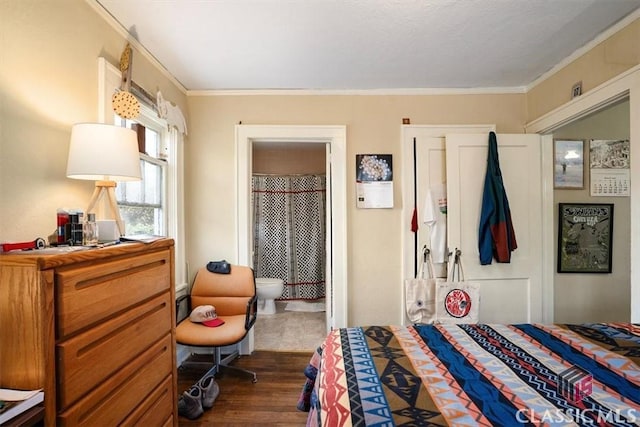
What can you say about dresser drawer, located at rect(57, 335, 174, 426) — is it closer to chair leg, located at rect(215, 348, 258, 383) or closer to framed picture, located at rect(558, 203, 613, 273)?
chair leg, located at rect(215, 348, 258, 383)

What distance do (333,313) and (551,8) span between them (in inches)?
104

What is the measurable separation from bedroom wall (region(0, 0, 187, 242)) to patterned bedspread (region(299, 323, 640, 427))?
144 cm

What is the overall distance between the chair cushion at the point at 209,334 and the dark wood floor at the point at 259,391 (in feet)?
1.30

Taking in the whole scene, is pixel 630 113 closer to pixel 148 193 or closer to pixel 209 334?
pixel 209 334

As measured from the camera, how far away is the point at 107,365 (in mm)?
1034

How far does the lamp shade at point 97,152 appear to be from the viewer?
119 centimetres

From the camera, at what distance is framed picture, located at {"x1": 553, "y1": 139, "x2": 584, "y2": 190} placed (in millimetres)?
2451

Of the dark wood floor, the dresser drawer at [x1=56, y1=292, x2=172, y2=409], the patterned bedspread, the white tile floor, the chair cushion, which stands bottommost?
the white tile floor

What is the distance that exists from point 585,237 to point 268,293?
3.31 metres

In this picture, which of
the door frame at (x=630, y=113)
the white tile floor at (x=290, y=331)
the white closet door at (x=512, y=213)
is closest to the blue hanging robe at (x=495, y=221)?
the white closet door at (x=512, y=213)

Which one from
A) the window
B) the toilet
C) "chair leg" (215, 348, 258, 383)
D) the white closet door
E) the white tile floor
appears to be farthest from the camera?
the toilet

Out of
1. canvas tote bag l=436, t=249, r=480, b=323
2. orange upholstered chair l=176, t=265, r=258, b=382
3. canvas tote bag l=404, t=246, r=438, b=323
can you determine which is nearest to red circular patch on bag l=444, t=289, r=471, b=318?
canvas tote bag l=436, t=249, r=480, b=323

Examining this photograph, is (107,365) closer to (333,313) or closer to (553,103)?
(333,313)

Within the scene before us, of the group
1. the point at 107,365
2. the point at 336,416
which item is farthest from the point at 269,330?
the point at 336,416
